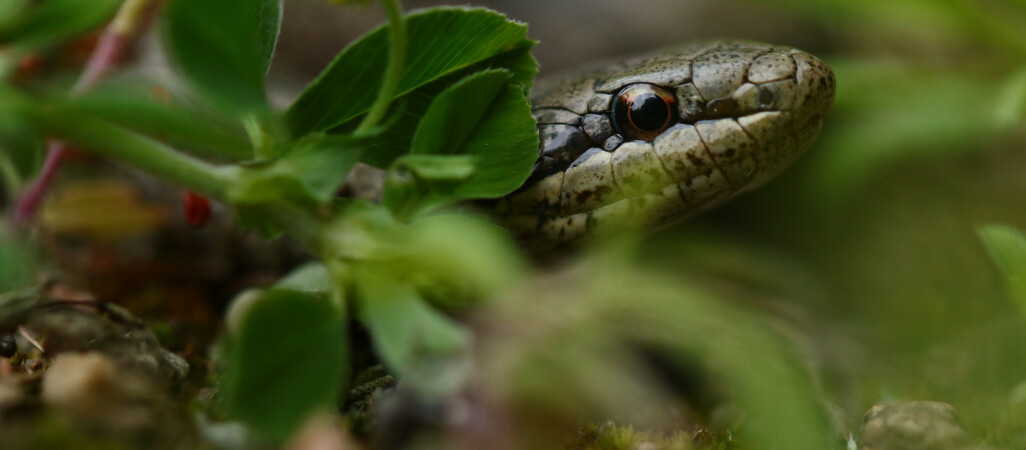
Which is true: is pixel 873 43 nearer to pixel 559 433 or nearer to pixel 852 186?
pixel 852 186

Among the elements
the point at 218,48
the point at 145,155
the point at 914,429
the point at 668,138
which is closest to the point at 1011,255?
the point at 914,429

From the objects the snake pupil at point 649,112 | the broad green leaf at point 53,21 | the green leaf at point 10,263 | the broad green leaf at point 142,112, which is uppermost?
the broad green leaf at point 53,21

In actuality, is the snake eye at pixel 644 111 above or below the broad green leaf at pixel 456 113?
below

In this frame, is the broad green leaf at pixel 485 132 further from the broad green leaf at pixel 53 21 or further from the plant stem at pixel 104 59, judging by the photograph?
the plant stem at pixel 104 59

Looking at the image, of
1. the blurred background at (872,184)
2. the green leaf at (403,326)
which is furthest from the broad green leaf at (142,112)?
the blurred background at (872,184)

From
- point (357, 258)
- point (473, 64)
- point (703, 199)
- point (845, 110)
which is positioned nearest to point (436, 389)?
point (357, 258)

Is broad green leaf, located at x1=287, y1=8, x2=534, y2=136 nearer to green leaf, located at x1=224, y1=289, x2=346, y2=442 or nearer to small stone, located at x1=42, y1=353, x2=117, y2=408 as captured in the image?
green leaf, located at x1=224, y1=289, x2=346, y2=442
